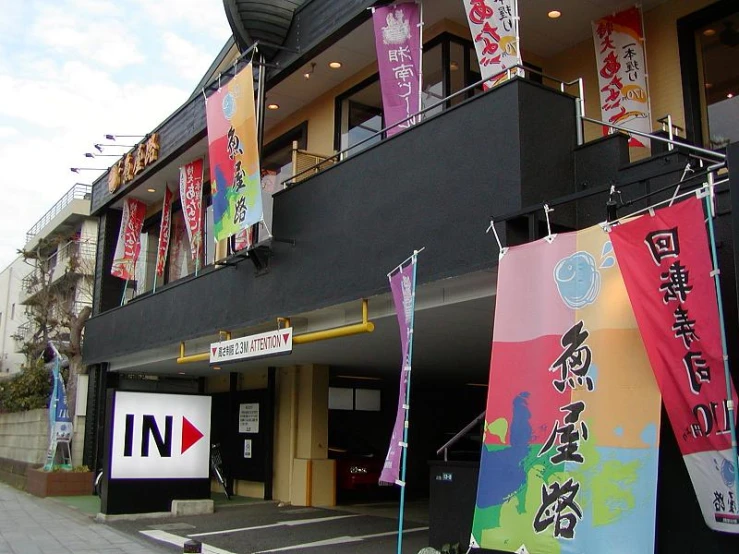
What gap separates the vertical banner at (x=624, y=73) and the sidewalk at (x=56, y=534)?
8.74 metres

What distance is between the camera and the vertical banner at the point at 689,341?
5496mm

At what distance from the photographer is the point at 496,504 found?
694 centimetres

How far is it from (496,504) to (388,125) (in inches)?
210

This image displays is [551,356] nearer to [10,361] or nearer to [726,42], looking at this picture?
[726,42]

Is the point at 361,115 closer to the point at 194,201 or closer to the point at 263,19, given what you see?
the point at 263,19

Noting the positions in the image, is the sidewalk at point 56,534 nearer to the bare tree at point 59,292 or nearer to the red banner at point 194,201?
the red banner at point 194,201

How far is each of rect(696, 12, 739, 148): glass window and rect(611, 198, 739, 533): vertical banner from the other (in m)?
4.07

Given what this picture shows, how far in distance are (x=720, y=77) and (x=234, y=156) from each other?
7.20 metres

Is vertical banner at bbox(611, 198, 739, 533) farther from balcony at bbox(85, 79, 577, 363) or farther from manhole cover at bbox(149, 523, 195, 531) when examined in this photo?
manhole cover at bbox(149, 523, 195, 531)

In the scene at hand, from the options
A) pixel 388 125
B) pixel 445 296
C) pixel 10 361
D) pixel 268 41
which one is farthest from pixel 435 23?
pixel 10 361

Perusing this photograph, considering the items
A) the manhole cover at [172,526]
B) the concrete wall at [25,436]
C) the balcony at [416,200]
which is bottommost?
the manhole cover at [172,526]

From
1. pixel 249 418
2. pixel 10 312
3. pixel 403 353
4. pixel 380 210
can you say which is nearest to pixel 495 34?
pixel 380 210

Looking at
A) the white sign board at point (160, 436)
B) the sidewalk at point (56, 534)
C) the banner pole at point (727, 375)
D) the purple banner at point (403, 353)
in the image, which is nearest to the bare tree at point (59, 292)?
the sidewalk at point (56, 534)

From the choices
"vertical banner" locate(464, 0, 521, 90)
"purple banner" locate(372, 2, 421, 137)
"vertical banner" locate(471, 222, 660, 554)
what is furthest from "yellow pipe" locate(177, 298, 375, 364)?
"vertical banner" locate(464, 0, 521, 90)
